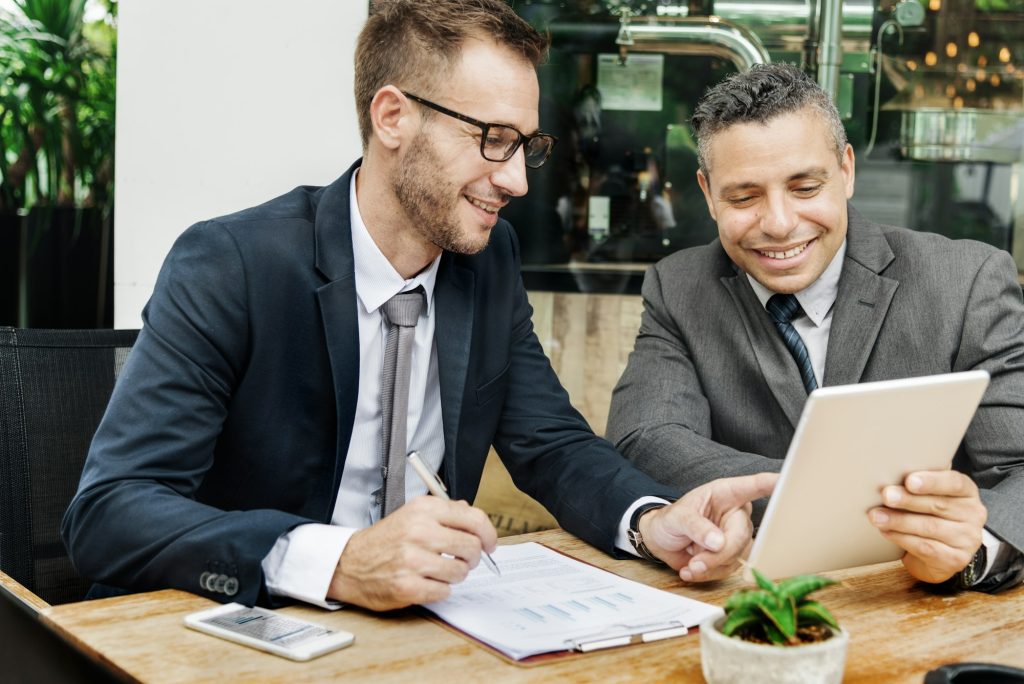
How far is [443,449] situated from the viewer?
1974mm

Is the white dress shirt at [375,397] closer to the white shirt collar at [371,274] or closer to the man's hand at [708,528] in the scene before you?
the white shirt collar at [371,274]

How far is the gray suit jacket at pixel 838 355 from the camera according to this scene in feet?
6.15

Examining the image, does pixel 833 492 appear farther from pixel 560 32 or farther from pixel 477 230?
pixel 560 32

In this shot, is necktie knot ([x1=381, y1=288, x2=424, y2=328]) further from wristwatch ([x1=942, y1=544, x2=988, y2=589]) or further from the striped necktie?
wristwatch ([x1=942, y1=544, x2=988, y2=589])

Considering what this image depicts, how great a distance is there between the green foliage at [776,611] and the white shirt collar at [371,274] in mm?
967

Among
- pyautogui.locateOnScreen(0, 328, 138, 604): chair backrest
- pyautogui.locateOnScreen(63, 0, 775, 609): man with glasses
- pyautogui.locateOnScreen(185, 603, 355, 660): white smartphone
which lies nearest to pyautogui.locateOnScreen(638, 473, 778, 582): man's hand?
pyautogui.locateOnScreen(63, 0, 775, 609): man with glasses

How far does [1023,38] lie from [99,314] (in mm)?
4541

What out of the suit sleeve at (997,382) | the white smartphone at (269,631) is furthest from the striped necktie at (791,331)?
the white smartphone at (269,631)

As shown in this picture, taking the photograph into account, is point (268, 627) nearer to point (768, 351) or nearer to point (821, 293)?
point (768, 351)

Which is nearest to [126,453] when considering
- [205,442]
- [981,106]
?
[205,442]

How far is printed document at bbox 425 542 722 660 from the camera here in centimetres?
122

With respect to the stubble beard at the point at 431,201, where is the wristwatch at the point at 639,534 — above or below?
below

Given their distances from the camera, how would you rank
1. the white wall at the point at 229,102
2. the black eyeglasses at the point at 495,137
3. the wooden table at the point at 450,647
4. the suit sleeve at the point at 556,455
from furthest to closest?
Result: the white wall at the point at 229,102, the black eyeglasses at the point at 495,137, the suit sleeve at the point at 556,455, the wooden table at the point at 450,647

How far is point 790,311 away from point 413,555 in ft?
3.60
